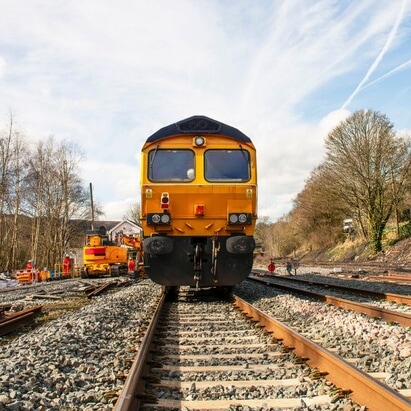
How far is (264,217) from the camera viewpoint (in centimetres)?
7269

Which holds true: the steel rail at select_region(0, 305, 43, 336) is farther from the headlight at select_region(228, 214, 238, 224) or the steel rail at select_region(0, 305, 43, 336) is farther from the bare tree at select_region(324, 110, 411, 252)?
the bare tree at select_region(324, 110, 411, 252)

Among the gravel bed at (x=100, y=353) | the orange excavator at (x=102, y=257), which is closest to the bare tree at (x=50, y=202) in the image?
the orange excavator at (x=102, y=257)

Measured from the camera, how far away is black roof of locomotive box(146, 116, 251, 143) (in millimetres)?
9406

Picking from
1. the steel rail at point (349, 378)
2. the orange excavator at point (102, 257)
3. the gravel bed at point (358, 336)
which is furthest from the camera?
the orange excavator at point (102, 257)

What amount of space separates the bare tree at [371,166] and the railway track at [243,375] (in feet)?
96.4

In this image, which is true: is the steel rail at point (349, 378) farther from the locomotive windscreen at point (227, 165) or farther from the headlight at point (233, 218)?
the locomotive windscreen at point (227, 165)

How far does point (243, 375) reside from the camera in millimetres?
4094

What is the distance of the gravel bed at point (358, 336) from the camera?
4.06 m

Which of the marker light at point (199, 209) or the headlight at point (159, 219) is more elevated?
the marker light at point (199, 209)

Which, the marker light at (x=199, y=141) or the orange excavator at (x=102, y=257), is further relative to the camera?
the orange excavator at (x=102, y=257)

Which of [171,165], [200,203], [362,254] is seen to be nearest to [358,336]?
[200,203]

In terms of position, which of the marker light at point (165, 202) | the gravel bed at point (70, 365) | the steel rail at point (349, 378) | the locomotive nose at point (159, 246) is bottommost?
the gravel bed at point (70, 365)

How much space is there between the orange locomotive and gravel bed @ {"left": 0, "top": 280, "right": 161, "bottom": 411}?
207 centimetres

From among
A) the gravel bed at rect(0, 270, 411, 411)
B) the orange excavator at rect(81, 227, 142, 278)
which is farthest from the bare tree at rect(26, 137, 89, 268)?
the gravel bed at rect(0, 270, 411, 411)
